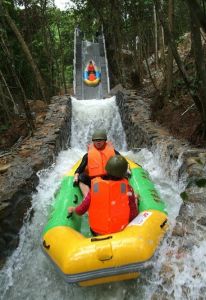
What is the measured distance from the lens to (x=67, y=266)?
12.1ft

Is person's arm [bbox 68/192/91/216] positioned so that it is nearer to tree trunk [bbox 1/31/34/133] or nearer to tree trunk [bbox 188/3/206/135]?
tree trunk [bbox 188/3/206/135]

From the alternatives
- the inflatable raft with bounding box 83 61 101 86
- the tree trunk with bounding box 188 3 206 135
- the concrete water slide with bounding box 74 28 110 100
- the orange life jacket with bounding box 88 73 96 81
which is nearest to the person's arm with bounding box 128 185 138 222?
the tree trunk with bounding box 188 3 206 135

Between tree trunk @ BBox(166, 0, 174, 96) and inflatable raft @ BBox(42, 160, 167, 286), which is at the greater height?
tree trunk @ BBox(166, 0, 174, 96)

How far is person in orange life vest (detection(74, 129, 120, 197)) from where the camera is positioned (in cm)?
543

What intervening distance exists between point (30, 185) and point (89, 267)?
265 centimetres

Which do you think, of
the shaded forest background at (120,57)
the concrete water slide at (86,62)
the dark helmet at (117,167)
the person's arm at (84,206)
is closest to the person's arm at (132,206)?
the dark helmet at (117,167)

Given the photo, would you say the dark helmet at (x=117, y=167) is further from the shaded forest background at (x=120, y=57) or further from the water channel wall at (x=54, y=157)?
the shaded forest background at (x=120, y=57)

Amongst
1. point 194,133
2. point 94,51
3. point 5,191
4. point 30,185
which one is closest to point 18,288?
point 5,191

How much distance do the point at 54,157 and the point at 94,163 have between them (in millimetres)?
2640

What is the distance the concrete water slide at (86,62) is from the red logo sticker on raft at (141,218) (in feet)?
37.2

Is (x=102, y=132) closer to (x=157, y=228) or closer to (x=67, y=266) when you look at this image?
(x=157, y=228)

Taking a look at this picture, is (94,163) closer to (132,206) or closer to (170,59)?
(132,206)

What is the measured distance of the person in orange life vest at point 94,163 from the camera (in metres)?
5.43

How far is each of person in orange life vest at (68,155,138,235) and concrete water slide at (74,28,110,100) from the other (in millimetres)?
11359
